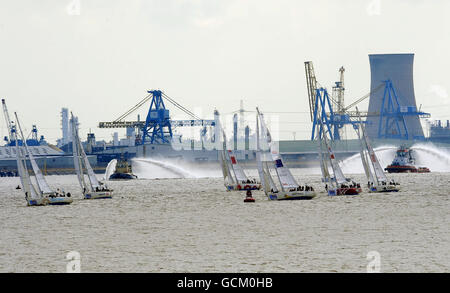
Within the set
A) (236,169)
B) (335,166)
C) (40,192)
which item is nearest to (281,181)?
(335,166)

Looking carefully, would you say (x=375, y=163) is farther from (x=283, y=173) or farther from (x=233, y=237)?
(x=233, y=237)

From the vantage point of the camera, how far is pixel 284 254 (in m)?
42.6

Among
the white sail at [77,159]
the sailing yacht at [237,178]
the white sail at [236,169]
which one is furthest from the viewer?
the white sail at [236,169]

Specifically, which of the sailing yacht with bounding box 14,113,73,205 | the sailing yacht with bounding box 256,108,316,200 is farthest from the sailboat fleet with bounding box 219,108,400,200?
the sailing yacht with bounding box 14,113,73,205

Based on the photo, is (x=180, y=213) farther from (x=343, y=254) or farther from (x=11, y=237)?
(x=343, y=254)

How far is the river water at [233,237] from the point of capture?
39.1 metres

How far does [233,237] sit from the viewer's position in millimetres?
52094

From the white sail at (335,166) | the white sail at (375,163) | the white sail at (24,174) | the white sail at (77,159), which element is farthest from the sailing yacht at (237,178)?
the white sail at (24,174)

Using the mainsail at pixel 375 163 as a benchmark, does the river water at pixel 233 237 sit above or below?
below

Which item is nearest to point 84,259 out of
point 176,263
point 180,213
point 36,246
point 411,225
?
point 176,263

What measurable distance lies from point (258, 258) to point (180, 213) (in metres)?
36.8

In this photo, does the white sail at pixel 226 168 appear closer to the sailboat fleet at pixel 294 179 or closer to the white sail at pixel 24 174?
the sailboat fleet at pixel 294 179

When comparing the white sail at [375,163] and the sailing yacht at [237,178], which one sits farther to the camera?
the sailing yacht at [237,178]
